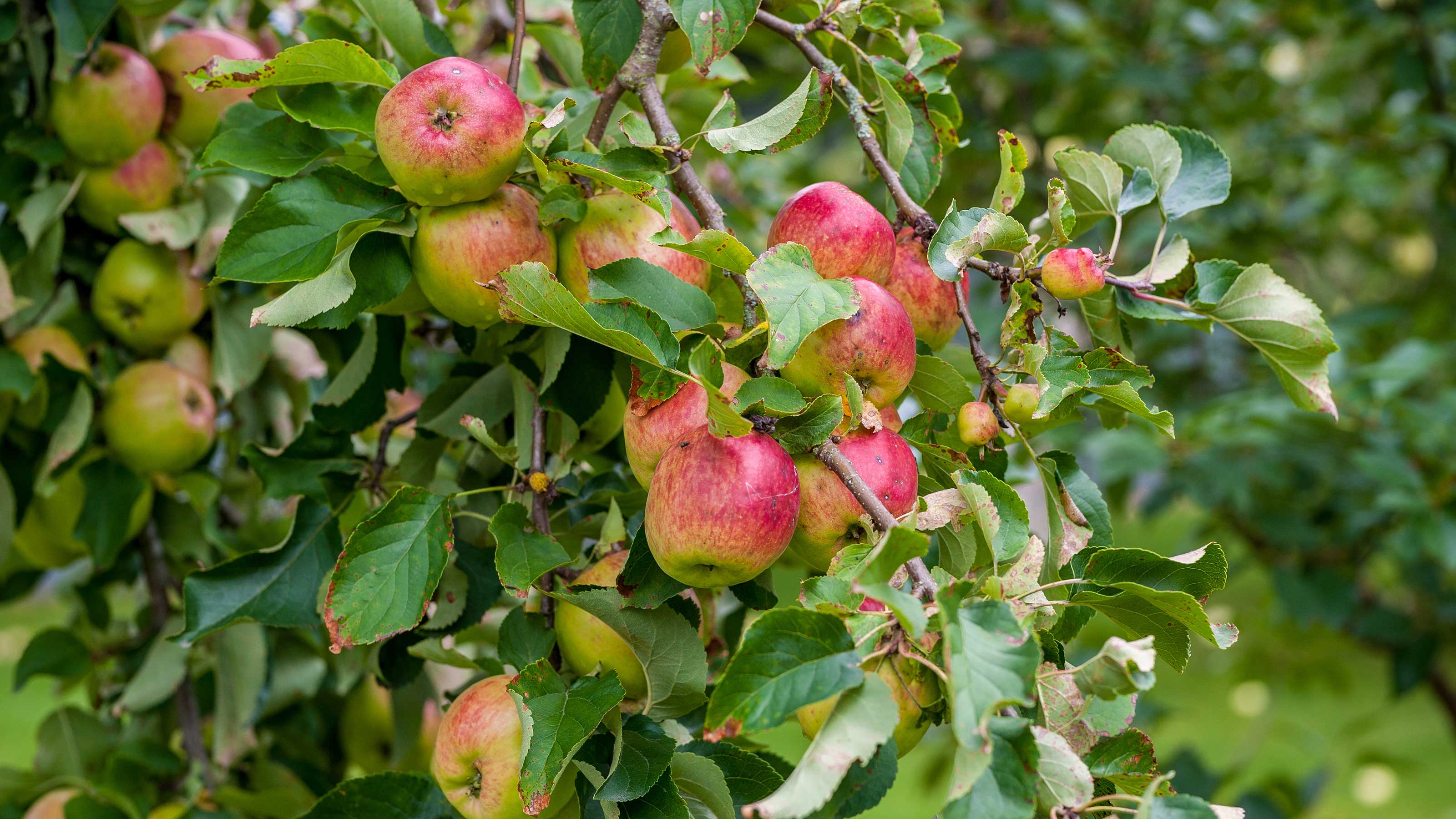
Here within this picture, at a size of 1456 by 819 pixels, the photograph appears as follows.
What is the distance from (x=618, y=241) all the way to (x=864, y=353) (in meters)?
0.23

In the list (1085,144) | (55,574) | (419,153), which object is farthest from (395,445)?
(55,574)

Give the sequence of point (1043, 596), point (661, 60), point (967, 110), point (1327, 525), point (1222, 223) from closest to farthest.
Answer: point (1043, 596) < point (661, 60) < point (1327, 525) < point (967, 110) < point (1222, 223)

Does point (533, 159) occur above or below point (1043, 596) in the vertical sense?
above

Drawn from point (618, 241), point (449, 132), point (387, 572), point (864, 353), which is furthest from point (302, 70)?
point (864, 353)

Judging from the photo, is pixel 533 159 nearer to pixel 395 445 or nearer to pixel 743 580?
pixel 743 580

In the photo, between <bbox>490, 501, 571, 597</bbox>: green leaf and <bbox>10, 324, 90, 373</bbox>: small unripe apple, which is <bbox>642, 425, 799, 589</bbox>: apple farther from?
<bbox>10, 324, 90, 373</bbox>: small unripe apple

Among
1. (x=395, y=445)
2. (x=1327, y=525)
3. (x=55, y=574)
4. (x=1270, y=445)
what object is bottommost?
(x=55, y=574)

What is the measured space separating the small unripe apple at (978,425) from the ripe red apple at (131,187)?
1.12 m

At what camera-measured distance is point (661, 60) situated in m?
1.10

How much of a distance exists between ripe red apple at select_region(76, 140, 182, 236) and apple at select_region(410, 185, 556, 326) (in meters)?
0.68

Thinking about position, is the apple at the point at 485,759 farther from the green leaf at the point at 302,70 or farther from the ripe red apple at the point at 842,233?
the green leaf at the point at 302,70

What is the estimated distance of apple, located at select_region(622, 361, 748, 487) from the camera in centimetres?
76

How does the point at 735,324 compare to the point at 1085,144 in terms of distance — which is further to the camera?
the point at 1085,144

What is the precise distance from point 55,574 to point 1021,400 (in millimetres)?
3316
